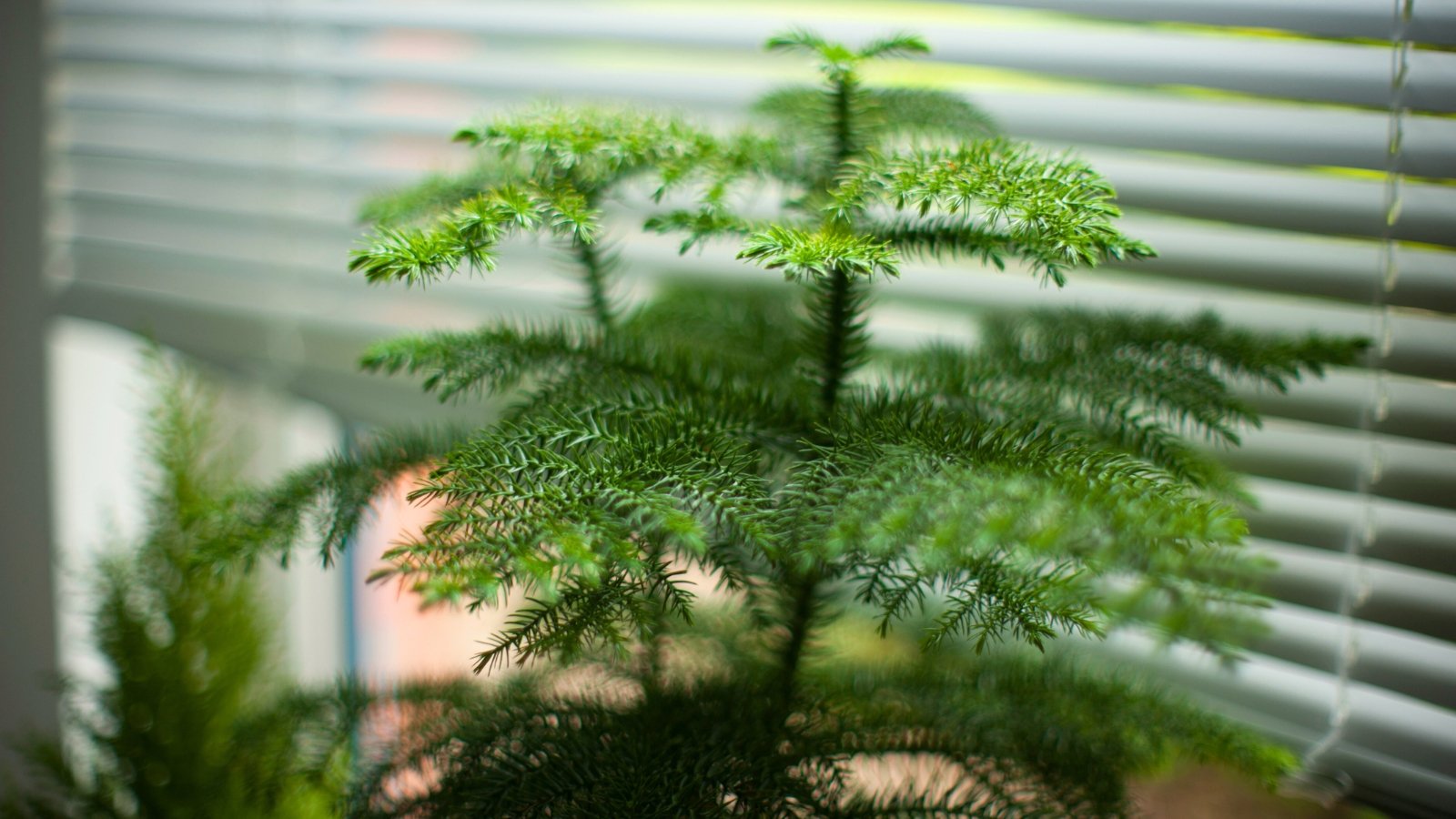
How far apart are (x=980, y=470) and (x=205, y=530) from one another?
1.81 ft

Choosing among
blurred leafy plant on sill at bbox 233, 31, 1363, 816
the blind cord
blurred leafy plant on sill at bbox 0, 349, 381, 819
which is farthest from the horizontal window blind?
blurred leafy plant on sill at bbox 0, 349, 381, 819

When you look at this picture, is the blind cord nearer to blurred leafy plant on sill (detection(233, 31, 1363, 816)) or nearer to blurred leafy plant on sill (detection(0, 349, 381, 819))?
blurred leafy plant on sill (detection(233, 31, 1363, 816))

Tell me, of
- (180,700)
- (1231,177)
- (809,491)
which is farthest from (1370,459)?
(180,700)

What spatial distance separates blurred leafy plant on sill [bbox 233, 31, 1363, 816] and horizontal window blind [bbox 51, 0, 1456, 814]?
169 millimetres

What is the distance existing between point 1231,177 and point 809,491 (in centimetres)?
59

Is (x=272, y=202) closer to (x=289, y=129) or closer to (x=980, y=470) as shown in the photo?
(x=289, y=129)

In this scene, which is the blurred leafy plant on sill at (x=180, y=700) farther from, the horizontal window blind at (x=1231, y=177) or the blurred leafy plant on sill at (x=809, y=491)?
the horizontal window blind at (x=1231, y=177)

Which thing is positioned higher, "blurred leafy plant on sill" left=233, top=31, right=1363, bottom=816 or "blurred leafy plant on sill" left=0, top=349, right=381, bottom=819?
"blurred leafy plant on sill" left=233, top=31, right=1363, bottom=816

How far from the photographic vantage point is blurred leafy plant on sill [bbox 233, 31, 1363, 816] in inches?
17.3

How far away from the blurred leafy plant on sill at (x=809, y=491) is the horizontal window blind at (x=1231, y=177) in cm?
17

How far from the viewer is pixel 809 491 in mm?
474

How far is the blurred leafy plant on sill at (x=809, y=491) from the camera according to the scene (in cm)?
44

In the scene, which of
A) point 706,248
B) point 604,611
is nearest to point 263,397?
point 706,248

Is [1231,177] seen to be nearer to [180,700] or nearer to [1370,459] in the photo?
[1370,459]
